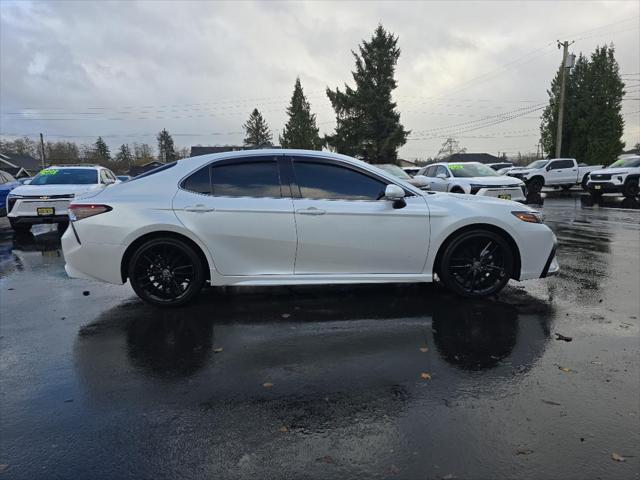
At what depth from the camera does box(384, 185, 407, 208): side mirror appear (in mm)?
4895

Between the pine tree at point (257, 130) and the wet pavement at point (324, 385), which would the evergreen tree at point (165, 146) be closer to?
the pine tree at point (257, 130)

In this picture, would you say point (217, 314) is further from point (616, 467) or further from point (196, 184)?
point (616, 467)

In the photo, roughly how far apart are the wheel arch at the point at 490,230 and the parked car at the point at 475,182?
324 inches

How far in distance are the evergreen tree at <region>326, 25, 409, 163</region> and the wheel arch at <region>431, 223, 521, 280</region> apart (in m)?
39.9

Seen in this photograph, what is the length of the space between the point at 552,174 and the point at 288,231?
85.7 ft

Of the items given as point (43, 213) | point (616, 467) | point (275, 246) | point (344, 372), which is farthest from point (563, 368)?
point (43, 213)

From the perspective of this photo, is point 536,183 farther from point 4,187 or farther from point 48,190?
point 4,187

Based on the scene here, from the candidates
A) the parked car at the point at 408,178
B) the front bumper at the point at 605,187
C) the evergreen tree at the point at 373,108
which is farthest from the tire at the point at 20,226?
the evergreen tree at the point at 373,108

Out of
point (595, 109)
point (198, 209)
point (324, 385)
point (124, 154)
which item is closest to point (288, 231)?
point (198, 209)

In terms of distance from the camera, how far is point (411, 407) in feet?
9.91

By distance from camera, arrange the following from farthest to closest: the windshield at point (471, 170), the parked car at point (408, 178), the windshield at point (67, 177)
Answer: the windshield at point (471, 170) < the windshield at point (67, 177) < the parked car at point (408, 178)

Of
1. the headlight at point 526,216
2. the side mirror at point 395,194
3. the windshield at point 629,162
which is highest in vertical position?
the windshield at point 629,162

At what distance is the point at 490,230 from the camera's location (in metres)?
5.21

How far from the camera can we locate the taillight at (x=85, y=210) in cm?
497
